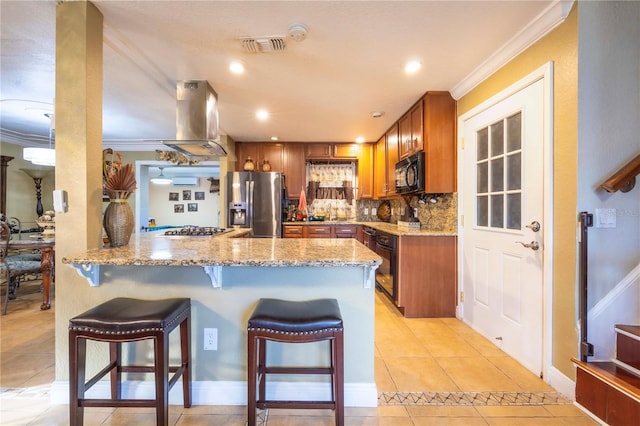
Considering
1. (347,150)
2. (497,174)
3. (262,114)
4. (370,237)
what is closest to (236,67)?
(262,114)

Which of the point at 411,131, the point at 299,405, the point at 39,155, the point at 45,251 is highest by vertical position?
the point at 411,131

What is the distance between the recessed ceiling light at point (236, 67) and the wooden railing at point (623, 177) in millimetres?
2552

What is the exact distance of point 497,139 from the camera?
7.33ft

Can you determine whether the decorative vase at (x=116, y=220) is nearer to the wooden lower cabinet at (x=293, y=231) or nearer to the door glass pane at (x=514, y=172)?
the door glass pane at (x=514, y=172)

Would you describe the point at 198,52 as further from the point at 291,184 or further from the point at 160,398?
the point at 291,184

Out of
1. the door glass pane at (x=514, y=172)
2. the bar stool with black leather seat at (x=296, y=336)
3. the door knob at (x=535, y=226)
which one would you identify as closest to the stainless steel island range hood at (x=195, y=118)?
the bar stool with black leather seat at (x=296, y=336)

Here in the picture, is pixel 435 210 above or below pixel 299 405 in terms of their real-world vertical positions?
above

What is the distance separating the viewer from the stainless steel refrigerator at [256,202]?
4.33m

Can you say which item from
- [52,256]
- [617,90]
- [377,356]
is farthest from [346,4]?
[52,256]

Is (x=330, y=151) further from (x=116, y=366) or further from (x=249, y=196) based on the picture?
(x=116, y=366)

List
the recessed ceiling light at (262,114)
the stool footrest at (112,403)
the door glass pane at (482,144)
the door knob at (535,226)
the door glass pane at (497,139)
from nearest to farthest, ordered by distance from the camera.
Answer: the stool footrest at (112,403) → the door knob at (535,226) → the door glass pane at (497,139) → the door glass pane at (482,144) → the recessed ceiling light at (262,114)

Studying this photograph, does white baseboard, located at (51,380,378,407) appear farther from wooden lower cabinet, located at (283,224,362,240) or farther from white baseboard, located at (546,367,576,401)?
wooden lower cabinet, located at (283,224,362,240)

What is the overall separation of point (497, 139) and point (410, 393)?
2017 mm

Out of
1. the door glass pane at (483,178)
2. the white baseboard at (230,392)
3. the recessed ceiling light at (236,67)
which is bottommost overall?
the white baseboard at (230,392)
